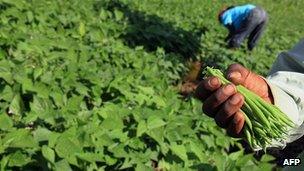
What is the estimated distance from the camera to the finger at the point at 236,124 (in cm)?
194

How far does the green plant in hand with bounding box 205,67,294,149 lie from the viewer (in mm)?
2008

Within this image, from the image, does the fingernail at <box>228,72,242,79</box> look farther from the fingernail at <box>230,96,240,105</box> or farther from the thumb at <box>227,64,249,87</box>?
the fingernail at <box>230,96,240,105</box>

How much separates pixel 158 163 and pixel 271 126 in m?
1.63

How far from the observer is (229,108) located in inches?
74.4

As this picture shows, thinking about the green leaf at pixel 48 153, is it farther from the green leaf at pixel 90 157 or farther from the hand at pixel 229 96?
the hand at pixel 229 96

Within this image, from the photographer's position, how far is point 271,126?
6.79ft

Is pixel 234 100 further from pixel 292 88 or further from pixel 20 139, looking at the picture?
pixel 20 139

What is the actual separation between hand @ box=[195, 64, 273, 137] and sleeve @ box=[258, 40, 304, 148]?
0.06 m

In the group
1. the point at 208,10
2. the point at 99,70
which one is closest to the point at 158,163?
the point at 99,70

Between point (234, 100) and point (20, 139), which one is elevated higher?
point (234, 100)

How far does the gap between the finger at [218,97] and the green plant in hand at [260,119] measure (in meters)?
0.07

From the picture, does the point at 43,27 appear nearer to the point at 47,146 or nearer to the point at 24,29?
the point at 24,29

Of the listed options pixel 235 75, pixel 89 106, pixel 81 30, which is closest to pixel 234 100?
pixel 235 75

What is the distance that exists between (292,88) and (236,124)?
0.29 meters
